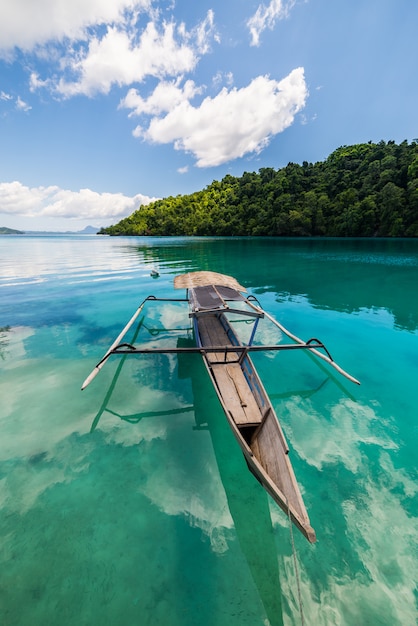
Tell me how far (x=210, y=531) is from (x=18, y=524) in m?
3.86

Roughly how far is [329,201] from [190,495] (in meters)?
113

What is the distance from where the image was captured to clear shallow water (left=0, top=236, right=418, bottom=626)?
13.2ft

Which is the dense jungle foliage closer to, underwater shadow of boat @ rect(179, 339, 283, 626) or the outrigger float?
the outrigger float

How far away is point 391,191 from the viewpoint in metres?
76.6

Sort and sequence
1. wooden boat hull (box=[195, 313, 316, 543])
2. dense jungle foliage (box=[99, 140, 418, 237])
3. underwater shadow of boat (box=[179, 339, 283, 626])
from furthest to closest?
1. dense jungle foliage (box=[99, 140, 418, 237])
2. underwater shadow of boat (box=[179, 339, 283, 626])
3. wooden boat hull (box=[195, 313, 316, 543])

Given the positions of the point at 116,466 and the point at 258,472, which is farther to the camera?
the point at 116,466

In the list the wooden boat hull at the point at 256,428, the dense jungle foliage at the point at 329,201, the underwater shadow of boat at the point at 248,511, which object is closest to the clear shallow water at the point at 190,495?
the underwater shadow of boat at the point at 248,511

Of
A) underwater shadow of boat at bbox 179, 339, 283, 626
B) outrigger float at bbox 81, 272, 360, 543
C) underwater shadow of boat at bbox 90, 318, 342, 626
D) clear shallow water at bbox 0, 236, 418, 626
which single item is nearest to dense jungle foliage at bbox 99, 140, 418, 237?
clear shallow water at bbox 0, 236, 418, 626

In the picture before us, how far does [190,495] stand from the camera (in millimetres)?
5637

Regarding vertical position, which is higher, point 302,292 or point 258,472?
point 258,472

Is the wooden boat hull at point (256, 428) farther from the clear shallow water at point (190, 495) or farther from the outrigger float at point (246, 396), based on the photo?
the clear shallow water at point (190, 495)

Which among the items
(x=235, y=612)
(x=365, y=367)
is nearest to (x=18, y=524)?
(x=235, y=612)

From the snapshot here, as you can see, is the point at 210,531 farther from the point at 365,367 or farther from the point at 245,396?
the point at 365,367

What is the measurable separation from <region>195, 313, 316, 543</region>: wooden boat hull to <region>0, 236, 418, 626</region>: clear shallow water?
1001mm
